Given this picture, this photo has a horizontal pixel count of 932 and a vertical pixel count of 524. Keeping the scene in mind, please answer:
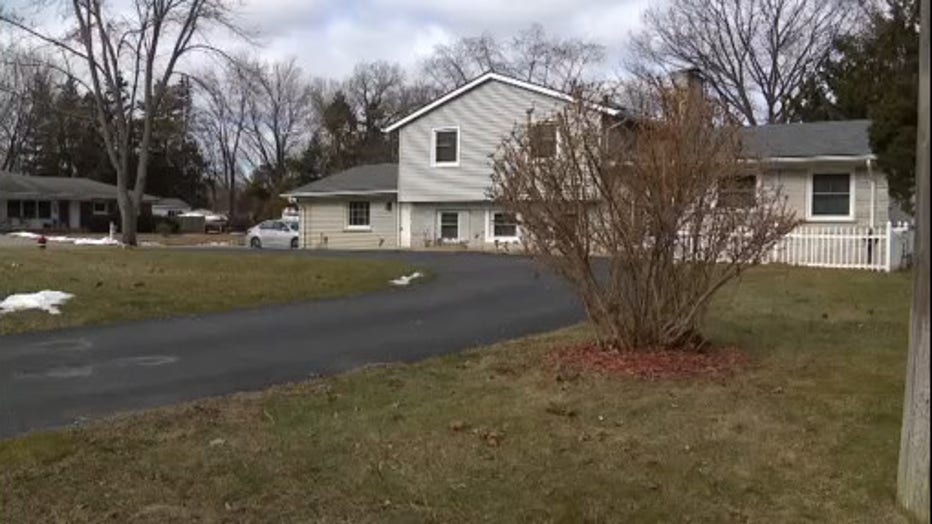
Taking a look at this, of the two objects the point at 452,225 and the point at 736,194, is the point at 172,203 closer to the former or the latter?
the point at 452,225

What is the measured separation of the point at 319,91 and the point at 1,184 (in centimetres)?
2939

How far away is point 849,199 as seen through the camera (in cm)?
2620

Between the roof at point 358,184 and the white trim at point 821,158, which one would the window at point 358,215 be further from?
the white trim at point 821,158

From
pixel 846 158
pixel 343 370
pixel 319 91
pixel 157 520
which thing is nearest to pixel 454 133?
pixel 846 158

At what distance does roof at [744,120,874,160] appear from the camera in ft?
84.2

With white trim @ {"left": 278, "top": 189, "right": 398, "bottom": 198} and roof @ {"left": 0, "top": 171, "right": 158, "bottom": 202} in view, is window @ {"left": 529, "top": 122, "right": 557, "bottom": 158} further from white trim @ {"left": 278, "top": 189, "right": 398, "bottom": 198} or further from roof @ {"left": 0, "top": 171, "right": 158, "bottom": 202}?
roof @ {"left": 0, "top": 171, "right": 158, "bottom": 202}

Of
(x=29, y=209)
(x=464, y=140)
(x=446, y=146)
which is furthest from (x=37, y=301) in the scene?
(x=29, y=209)

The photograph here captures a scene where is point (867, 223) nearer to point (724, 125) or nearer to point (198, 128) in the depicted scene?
point (724, 125)

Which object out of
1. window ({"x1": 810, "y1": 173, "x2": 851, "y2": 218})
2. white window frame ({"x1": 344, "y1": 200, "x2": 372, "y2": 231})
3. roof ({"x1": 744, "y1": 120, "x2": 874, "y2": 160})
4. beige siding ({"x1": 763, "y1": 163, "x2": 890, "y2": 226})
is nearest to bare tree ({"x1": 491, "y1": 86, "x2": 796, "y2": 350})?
roof ({"x1": 744, "y1": 120, "x2": 874, "y2": 160})

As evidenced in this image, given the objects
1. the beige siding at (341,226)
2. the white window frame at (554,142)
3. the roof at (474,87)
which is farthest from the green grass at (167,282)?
the beige siding at (341,226)

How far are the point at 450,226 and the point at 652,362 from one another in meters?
26.6

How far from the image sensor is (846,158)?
83.5 ft

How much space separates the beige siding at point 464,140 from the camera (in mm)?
33219

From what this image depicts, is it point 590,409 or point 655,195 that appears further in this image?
point 655,195
